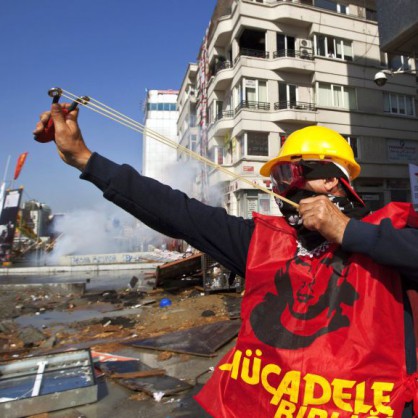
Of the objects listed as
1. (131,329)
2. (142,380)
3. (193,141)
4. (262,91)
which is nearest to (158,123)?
(193,141)

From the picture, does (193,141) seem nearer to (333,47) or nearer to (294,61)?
(294,61)

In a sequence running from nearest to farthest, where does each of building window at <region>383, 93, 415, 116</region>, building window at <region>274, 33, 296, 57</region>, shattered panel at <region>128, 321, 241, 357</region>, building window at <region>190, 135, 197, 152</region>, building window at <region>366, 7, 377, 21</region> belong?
1. shattered panel at <region>128, 321, 241, 357</region>
2. building window at <region>274, 33, 296, 57</region>
3. building window at <region>383, 93, 415, 116</region>
4. building window at <region>366, 7, 377, 21</region>
5. building window at <region>190, 135, 197, 152</region>

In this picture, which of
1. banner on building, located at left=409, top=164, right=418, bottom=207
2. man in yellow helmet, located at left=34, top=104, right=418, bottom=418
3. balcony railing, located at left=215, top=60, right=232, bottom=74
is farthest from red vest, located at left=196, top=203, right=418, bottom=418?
balcony railing, located at left=215, top=60, right=232, bottom=74

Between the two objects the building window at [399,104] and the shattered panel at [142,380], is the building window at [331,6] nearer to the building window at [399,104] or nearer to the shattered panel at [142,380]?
the building window at [399,104]

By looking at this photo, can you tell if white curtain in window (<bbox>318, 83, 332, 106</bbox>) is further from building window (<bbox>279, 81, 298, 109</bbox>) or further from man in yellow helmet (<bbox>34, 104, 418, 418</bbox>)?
man in yellow helmet (<bbox>34, 104, 418, 418</bbox>)

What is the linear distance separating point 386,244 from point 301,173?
0.53 m

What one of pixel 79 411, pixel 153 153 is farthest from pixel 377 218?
pixel 153 153

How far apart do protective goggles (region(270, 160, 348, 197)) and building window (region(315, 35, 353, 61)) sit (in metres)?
26.0

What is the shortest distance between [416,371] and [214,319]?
6724 millimetres

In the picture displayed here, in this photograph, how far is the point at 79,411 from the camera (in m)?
3.80

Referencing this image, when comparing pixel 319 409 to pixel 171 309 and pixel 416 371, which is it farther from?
pixel 171 309

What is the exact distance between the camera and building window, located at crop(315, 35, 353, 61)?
24.5 metres

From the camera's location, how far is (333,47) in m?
24.8

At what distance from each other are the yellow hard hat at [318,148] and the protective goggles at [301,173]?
0.05 m
